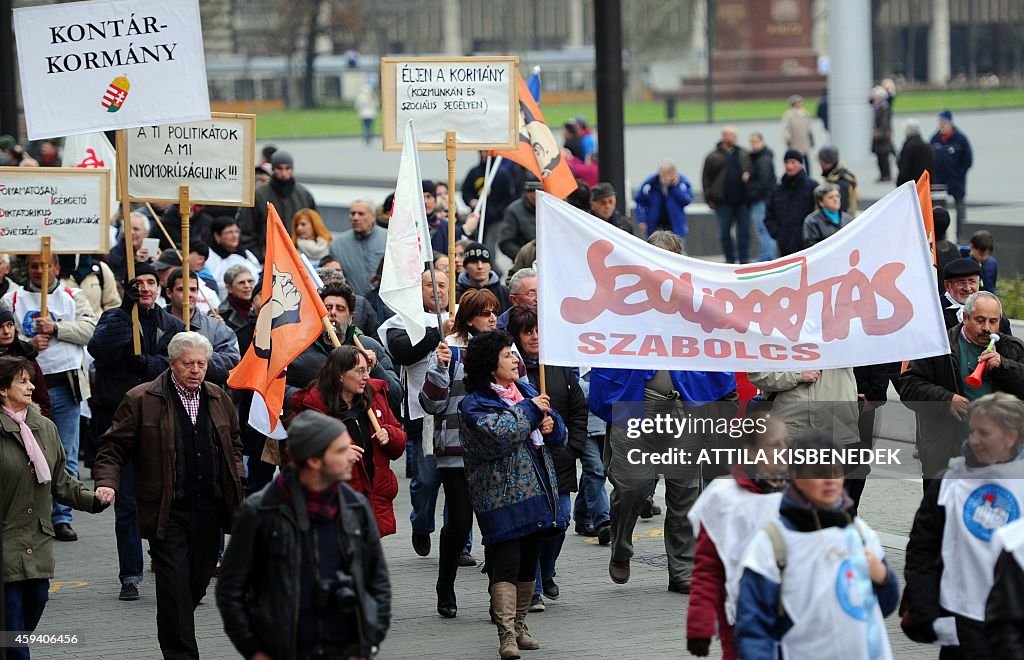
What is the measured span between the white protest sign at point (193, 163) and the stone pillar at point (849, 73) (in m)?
23.9

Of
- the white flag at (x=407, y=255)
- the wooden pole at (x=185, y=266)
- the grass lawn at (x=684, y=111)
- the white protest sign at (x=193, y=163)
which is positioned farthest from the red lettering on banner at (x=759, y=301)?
the grass lawn at (x=684, y=111)

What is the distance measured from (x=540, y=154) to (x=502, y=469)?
14.1ft

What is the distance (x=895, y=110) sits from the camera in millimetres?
51625

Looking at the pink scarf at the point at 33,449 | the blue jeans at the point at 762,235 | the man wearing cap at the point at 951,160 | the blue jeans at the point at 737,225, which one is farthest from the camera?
the man wearing cap at the point at 951,160

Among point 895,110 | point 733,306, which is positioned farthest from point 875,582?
point 895,110

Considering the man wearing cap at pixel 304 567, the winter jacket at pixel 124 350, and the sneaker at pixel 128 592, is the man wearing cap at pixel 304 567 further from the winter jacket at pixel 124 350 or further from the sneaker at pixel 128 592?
the winter jacket at pixel 124 350

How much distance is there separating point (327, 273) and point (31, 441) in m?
3.31

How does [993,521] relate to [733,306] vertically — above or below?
below

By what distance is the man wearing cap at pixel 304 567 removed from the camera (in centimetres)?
539

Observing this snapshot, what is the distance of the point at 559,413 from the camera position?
8.88m

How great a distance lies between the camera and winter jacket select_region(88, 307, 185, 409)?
920 cm

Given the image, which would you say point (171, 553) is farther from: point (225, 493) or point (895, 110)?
point (895, 110)

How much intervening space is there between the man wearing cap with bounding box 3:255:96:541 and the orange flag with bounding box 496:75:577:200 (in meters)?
3.02

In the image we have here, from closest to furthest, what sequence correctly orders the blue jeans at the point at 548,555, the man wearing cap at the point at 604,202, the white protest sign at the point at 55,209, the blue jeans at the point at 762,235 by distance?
1. the blue jeans at the point at 548,555
2. the white protest sign at the point at 55,209
3. the man wearing cap at the point at 604,202
4. the blue jeans at the point at 762,235
